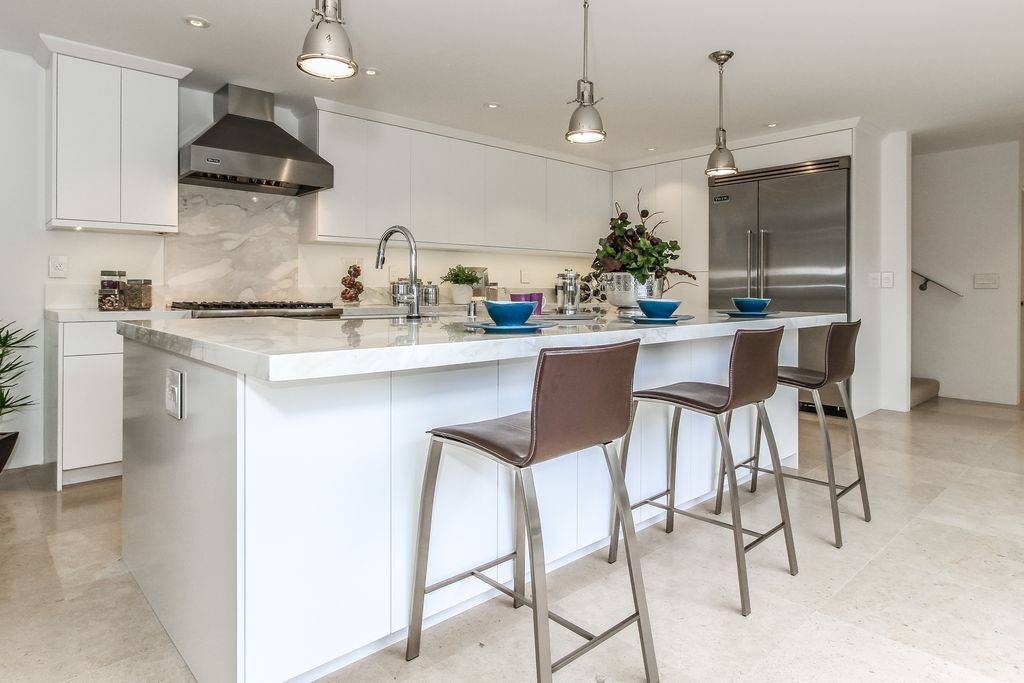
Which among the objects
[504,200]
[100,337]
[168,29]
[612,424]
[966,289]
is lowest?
[612,424]

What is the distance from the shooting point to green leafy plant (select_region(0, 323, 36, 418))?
126 inches

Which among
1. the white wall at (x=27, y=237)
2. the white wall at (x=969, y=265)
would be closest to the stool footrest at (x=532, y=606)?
→ the white wall at (x=27, y=237)

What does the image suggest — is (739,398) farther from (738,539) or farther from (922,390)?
(922,390)

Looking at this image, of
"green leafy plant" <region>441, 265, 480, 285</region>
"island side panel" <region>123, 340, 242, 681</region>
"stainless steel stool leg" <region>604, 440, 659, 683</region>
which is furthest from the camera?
"green leafy plant" <region>441, 265, 480, 285</region>

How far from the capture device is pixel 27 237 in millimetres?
3451

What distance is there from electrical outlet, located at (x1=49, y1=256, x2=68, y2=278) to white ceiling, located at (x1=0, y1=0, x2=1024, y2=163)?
44.1 inches

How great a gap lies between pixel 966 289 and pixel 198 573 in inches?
259

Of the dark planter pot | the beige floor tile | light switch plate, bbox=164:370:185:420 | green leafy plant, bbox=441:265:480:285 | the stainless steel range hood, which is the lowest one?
the beige floor tile

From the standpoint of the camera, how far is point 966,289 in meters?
5.70

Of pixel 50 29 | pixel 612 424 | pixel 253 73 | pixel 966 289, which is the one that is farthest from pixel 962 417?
pixel 50 29

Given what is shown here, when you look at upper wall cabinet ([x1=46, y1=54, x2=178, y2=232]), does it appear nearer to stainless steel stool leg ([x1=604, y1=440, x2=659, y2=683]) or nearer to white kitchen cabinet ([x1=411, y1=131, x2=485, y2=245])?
white kitchen cabinet ([x1=411, y1=131, x2=485, y2=245])

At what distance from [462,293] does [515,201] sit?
1006 millimetres

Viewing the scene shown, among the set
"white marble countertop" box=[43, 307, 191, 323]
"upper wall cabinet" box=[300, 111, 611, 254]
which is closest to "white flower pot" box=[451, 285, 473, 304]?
"upper wall cabinet" box=[300, 111, 611, 254]

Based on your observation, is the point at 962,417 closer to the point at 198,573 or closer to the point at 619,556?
the point at 619,556
